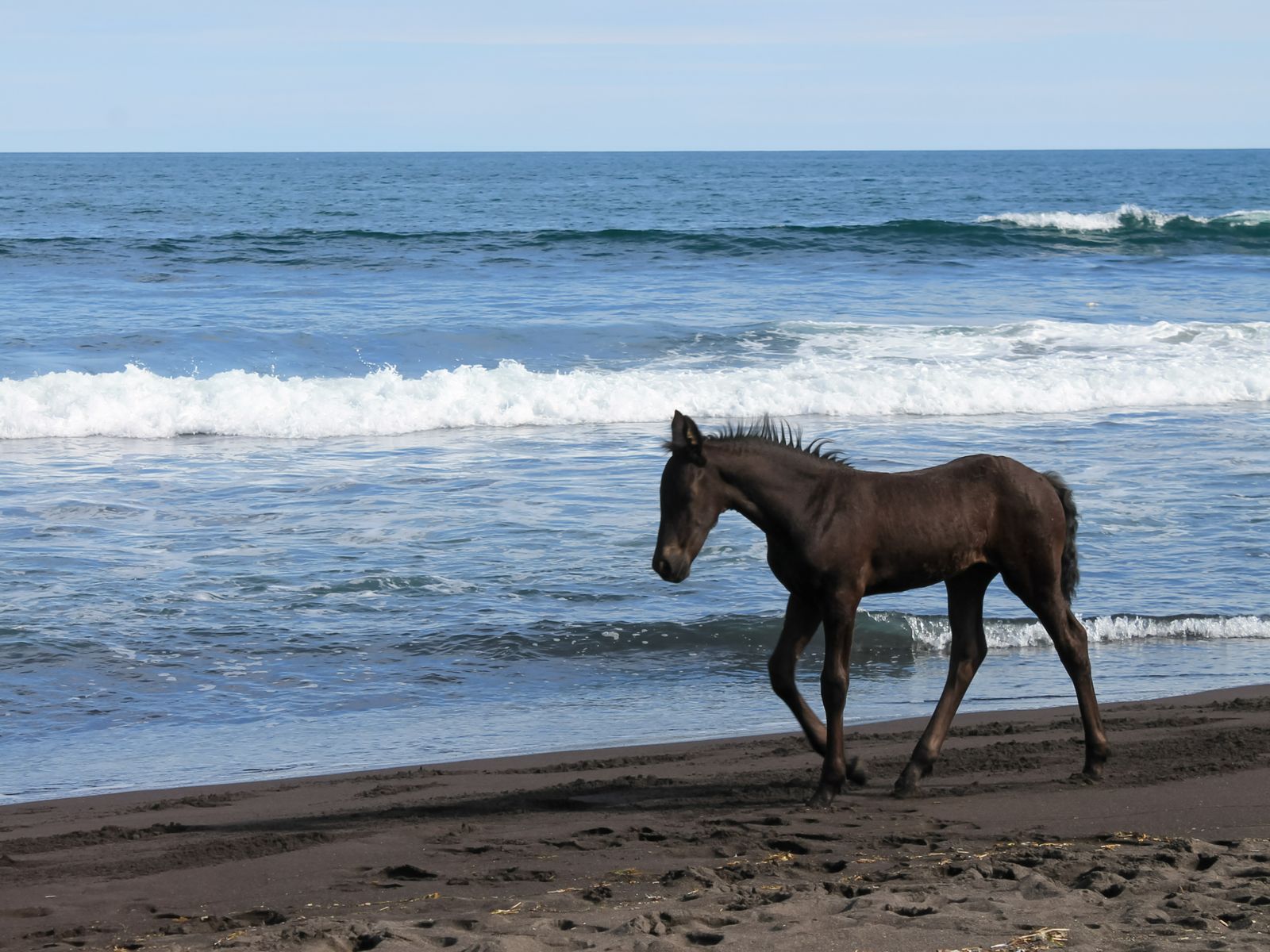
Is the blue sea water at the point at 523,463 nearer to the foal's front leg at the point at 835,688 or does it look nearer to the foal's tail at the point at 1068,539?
the foal's front leg at the point at 835,688

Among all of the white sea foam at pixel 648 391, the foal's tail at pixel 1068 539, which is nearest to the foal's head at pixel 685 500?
the foal's tail at pixel 1068 539

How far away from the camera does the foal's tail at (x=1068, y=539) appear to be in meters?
5.80

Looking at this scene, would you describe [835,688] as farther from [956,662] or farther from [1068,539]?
[1068,539]

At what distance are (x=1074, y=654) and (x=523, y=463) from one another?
9593 mm

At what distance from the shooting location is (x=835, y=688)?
5.45m

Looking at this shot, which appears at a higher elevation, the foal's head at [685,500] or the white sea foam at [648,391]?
the foal's head at [685,500]

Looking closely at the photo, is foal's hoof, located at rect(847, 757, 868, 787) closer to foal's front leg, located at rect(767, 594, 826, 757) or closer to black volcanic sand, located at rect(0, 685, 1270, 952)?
black volcanic sand, located at rect(0, 685, 1270, 952)

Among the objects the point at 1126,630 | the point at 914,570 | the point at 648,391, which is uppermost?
the point at 914,570

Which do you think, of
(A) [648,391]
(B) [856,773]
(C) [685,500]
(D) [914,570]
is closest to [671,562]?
(C) [685,500]

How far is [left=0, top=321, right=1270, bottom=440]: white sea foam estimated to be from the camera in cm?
1762

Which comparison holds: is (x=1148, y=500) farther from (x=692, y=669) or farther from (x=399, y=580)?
(x=399, y=580)

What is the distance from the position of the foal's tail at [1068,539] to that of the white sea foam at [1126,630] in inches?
116

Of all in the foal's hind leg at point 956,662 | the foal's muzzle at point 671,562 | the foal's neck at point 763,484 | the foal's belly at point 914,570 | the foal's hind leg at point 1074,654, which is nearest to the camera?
the foal's muzzle at point 671,562

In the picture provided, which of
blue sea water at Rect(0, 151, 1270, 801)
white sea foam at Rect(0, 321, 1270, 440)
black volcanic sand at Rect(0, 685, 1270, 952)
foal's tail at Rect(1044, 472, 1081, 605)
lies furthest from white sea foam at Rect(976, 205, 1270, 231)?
black volcanic sand at Rect(0, 685, 1270, 952)
